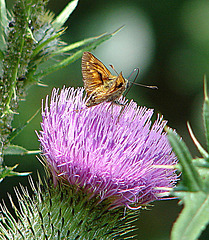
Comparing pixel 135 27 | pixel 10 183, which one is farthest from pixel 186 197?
pixel 135 27

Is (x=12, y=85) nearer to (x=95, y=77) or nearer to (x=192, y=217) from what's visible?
(x=95, y=77)

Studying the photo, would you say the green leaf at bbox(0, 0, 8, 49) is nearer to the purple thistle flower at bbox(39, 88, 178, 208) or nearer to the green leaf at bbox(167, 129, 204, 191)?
the purple thistle flower at bbox(39, 88, 178, 208)

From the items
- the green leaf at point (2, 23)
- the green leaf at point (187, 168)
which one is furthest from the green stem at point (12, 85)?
the green leaf at point (187, 168)

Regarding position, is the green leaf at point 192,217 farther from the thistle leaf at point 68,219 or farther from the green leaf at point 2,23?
the green leaf at point 2,23

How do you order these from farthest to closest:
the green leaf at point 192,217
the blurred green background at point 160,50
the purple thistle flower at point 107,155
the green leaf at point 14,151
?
the blurred green background at point 160,50 < the green leaf at point 14,151 < the purple thistle flower at point 107,155 < the green leaf at point 192,217

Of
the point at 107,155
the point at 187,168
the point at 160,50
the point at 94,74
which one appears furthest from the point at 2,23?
the point at 160,50

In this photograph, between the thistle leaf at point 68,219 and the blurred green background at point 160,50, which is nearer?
the thistle leaf at point 68,219
